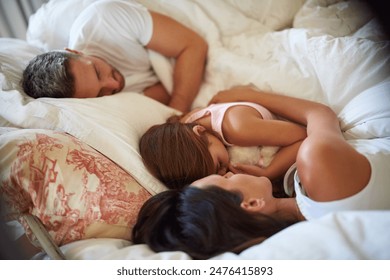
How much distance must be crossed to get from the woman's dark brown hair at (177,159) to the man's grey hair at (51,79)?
9.9 inches

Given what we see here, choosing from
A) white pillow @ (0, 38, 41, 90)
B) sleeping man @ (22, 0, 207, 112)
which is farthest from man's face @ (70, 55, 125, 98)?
white pillow @ (0, 38, 41, 90)

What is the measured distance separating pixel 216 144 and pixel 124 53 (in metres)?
0.42

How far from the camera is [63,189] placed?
0.53 metres

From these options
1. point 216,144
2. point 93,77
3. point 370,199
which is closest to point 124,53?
point 93,77

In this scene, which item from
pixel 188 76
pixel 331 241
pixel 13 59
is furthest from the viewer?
pixel 188 76

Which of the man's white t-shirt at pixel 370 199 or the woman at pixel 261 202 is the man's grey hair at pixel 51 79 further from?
the man's white t-shirt at pixel 370 199

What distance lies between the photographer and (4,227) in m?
0.48

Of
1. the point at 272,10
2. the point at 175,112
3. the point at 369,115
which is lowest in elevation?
the point at 175,112

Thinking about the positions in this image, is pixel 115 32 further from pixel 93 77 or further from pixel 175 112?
pixel 175 112

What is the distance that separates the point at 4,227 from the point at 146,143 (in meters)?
0.29

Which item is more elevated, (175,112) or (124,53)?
(124,53)

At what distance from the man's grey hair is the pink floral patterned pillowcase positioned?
0.57ft

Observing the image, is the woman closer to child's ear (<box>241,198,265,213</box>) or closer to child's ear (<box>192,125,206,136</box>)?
child's ear (<box>241,198,265,213</box>)
